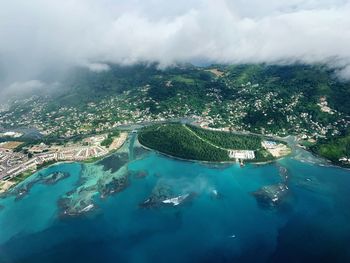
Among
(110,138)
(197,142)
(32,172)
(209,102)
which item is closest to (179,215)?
(197,142)

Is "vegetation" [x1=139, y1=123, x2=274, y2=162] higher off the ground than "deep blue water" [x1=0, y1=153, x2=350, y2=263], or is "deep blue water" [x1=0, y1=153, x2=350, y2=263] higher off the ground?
"vegetation" [x1=139, y1=123, x2=274, y2=162]

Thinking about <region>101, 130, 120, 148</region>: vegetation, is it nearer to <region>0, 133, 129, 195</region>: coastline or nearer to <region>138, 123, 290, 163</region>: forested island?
<region>0, 133, 129, 195</region>: coastline

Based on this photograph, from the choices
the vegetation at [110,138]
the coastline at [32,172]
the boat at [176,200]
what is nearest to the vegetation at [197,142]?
the vegetation at [110,138]

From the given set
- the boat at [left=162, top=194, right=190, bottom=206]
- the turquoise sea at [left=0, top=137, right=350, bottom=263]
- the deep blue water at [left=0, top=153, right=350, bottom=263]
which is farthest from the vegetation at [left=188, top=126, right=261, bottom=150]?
the boat at [left=162, top=194, right=190, bottom=206]

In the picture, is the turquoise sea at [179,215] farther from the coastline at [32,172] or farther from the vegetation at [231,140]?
the vegetation at [231,140]

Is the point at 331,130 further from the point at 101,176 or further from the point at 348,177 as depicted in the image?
the point at 101,176

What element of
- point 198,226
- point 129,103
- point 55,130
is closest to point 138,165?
point 198,226
